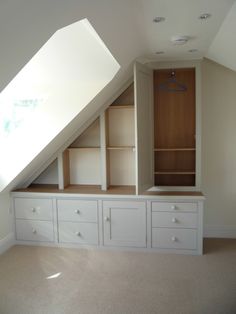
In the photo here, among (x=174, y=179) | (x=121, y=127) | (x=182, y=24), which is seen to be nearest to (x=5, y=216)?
(x=121, y=127)

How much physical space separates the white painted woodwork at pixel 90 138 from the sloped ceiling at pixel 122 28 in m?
0.39

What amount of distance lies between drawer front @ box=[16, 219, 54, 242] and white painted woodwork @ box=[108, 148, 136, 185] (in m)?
0.99

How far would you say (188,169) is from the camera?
3594 millimetres

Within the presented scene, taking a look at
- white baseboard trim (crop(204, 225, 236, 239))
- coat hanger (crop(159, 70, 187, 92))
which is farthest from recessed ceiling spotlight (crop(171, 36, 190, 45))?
white baseboard trim (crop(204, 225, 236, 239))

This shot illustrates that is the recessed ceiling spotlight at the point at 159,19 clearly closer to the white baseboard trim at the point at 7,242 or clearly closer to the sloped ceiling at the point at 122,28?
the sloped ceiling at the point at 122,28

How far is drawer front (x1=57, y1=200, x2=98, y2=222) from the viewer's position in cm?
331

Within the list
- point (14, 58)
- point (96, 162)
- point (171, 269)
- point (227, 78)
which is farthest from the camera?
point (96, 162)

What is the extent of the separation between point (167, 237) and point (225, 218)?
0.93 metres

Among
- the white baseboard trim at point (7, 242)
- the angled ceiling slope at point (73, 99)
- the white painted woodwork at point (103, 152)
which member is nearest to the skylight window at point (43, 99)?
the angled ceiling slope at point (73, 99)

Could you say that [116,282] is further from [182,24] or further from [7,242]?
[182,24]

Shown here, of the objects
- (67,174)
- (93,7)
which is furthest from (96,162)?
(93,7)

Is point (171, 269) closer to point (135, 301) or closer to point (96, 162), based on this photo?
point (135, 301)

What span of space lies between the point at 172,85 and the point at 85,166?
60.5 inches

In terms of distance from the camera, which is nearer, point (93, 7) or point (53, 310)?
point (93, 7)
